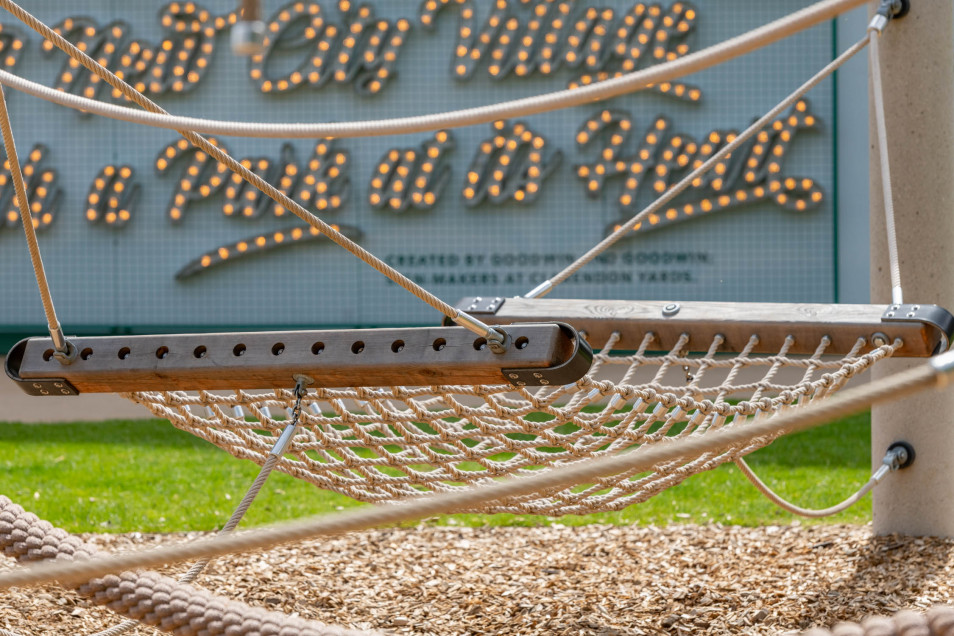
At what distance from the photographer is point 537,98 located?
85cm

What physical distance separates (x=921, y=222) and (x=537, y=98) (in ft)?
4.40

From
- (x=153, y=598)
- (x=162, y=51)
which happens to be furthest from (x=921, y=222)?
(x=162, y=51)

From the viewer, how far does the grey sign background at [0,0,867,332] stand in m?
5.57

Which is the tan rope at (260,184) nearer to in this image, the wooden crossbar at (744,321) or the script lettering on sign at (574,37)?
the wooden crossbar at (744,321)

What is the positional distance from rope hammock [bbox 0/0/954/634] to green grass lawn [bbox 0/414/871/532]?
2.71 ft

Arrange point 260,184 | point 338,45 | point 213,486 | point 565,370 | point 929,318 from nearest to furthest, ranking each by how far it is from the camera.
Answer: point 260,184 → point 565,370 → point 929,318 → point 213,486 → point 338,45

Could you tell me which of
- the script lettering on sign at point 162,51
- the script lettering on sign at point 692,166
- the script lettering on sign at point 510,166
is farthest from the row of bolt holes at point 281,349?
the script lettering on sign at point 162,51

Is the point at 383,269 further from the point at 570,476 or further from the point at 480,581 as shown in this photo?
the point at 480,581

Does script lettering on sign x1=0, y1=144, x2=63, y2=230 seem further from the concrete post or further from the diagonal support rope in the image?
the diagonal support rope

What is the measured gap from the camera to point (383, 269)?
3.26ft

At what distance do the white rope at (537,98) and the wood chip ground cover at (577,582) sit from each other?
2.99ft

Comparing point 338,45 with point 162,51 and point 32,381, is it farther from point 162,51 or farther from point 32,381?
point 32,381

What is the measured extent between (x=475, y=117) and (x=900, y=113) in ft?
4.48

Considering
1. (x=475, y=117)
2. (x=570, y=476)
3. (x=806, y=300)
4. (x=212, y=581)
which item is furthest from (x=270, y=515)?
(x=806, y=300)
